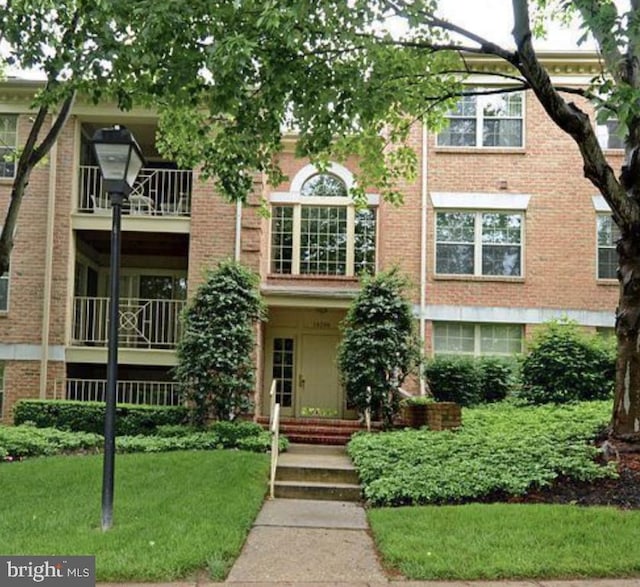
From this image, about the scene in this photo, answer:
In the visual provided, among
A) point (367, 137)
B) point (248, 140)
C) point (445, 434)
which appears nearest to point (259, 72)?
point (248, 140)

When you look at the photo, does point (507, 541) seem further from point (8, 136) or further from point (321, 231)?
point (8, 136)

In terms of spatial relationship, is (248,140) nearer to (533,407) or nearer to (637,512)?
(637,512)

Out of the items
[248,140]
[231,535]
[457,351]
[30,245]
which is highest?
Answer: [248,140]

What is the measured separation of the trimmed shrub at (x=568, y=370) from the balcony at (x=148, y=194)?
8124 millimetres

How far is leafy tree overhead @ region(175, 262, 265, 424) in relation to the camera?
464 inches

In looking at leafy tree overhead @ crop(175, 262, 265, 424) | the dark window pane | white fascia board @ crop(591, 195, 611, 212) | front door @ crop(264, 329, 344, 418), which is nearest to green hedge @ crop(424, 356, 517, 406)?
the dark window pane

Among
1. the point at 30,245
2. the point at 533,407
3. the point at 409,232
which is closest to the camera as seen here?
the point at 533,407

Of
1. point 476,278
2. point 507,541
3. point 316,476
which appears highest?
point 476,278

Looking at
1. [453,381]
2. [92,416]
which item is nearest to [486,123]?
[453,381]

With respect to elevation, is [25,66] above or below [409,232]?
above

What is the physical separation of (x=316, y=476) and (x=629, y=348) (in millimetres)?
4508

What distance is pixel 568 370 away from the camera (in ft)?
41.6

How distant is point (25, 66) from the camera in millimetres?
7883

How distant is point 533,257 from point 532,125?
3.05 m
